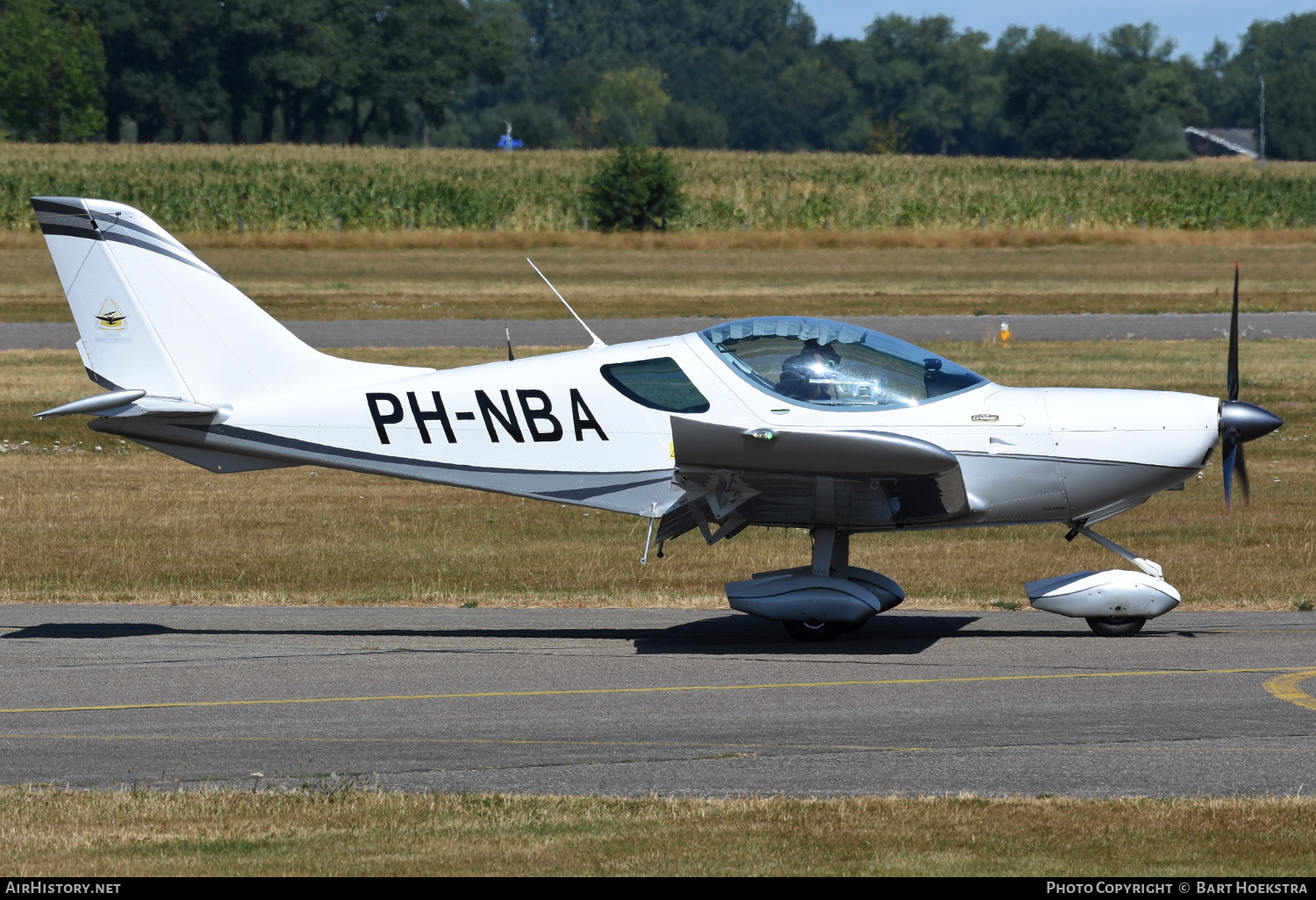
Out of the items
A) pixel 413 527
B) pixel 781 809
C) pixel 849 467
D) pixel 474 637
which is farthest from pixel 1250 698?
pixel 413 527

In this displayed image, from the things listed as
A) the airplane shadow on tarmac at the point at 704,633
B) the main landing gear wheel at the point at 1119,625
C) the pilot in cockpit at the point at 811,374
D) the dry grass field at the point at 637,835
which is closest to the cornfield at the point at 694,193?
the airplane shadow on tarmac at the point at 704,633

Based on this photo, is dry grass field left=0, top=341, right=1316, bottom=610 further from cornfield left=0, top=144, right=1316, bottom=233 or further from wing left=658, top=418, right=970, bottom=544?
cornfield left=0, top=144, right=1316, bottom=233

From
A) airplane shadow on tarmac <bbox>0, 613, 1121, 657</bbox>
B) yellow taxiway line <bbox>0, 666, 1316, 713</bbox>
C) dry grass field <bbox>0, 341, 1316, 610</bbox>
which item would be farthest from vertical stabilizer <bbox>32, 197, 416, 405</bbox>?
yellow taxiway line <bbox>0, 666, 1316, 713</bbox>

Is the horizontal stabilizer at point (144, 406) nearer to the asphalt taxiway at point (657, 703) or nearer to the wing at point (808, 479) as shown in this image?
the asphalt taxiway at point (657, 703)

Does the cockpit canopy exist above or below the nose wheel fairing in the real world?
above

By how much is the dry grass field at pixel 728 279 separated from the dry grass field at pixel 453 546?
1816 centimetres

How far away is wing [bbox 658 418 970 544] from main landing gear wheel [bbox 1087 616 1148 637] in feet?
4.60

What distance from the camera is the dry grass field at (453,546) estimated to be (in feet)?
45.3

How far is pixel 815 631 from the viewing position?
37.5 feet

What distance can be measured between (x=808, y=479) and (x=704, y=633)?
1.89m

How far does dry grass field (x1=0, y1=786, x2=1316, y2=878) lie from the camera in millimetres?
6430

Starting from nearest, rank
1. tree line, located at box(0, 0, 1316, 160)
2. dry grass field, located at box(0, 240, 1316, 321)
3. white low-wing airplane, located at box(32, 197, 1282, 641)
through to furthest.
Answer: white low-wing airplane, located at box(32, 197, 1282, 641) < dry grass field, located at box(0, 240, 1316, 321) < tree line, located at box(0, 0, 1316, 160)

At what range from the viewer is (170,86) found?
11606 centimetres
